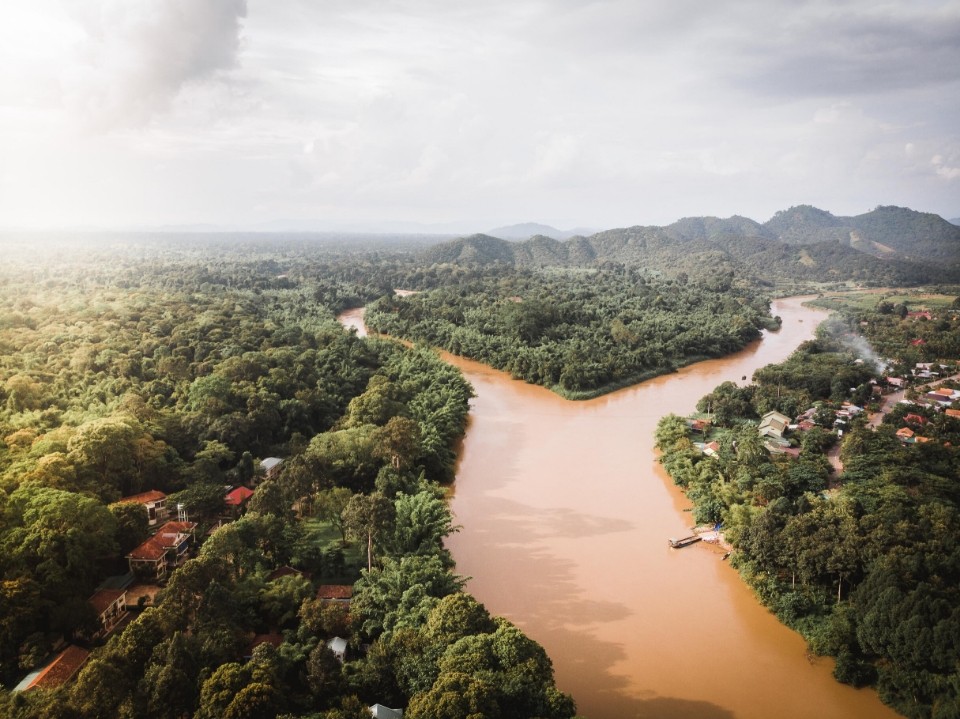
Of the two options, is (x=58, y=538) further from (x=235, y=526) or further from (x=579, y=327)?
(x=579, y=327)

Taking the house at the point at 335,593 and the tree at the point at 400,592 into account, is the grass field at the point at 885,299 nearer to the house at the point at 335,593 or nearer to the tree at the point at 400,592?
the tree at the point at 400,592

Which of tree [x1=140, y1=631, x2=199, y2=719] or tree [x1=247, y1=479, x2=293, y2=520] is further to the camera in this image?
tree [x1=247, y1=479, x2=293, y2=520]

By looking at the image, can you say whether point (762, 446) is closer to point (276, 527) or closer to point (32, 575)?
point (276, 527)

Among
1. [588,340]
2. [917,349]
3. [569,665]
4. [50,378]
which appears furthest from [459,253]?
[569,665]

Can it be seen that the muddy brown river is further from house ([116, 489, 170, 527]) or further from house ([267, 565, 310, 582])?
house ([116, 489, 170, 527])

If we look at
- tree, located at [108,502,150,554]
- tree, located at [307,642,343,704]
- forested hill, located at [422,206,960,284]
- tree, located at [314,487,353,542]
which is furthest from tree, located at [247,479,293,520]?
forested hill, located at [422,206,960,284]

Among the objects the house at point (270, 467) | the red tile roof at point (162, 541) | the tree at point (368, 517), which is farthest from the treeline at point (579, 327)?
the red tile roof at point (162, 541)
